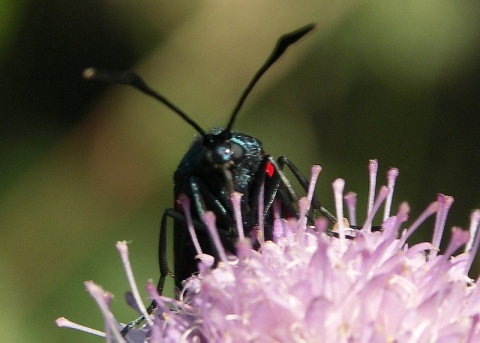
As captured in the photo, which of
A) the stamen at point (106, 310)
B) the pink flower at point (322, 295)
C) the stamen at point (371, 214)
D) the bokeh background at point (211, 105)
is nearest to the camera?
the pink flower at point (322, 295)

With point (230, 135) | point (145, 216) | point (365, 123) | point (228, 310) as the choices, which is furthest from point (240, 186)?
point (365, 123)

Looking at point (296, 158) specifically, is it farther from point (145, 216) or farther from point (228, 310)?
point (228, 310)

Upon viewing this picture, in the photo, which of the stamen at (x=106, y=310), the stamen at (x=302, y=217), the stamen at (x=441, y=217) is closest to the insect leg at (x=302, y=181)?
the stamen at (x=302, y=217)

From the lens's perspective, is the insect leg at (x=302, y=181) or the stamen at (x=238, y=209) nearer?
the stamen at (x=238, y=209)

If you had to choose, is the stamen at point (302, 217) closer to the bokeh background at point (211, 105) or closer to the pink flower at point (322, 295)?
the pink flower at point (322, 295)

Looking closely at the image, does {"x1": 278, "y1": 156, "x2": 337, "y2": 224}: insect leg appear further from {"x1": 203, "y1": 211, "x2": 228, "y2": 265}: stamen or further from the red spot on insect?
{"x1": 203, "y1": 211, "x2": 228, "y2": 265}: stamen
